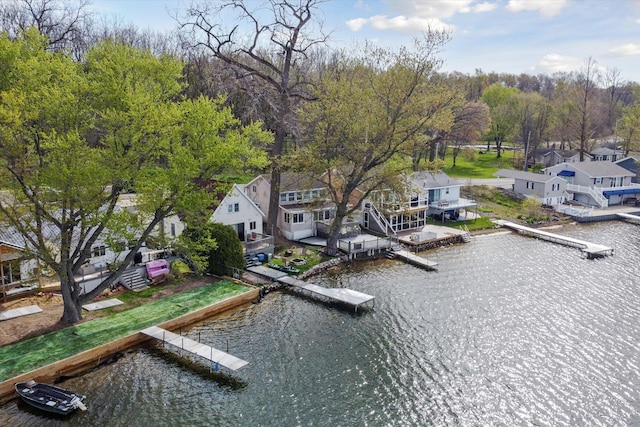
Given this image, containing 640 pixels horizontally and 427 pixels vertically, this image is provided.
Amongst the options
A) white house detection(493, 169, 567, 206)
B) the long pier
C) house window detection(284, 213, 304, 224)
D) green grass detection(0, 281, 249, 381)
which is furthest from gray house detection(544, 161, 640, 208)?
green grass detection(0, 281, 249, 381)

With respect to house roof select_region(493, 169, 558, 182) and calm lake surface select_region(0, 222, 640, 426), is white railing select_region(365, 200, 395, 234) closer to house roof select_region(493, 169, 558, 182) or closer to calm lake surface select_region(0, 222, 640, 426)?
calm lake surface select_region(0, 222, 640, 426)

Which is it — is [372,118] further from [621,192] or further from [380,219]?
[621,192]

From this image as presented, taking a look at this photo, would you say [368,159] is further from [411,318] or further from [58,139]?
[58,139]

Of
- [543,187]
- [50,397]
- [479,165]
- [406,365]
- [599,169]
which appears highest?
[599,169]

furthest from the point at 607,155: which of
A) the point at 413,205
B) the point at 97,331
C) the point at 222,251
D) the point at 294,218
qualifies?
the point at 97,331

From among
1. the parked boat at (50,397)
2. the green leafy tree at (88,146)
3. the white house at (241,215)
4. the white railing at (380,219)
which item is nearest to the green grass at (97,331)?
the parked boat at (50,397)
